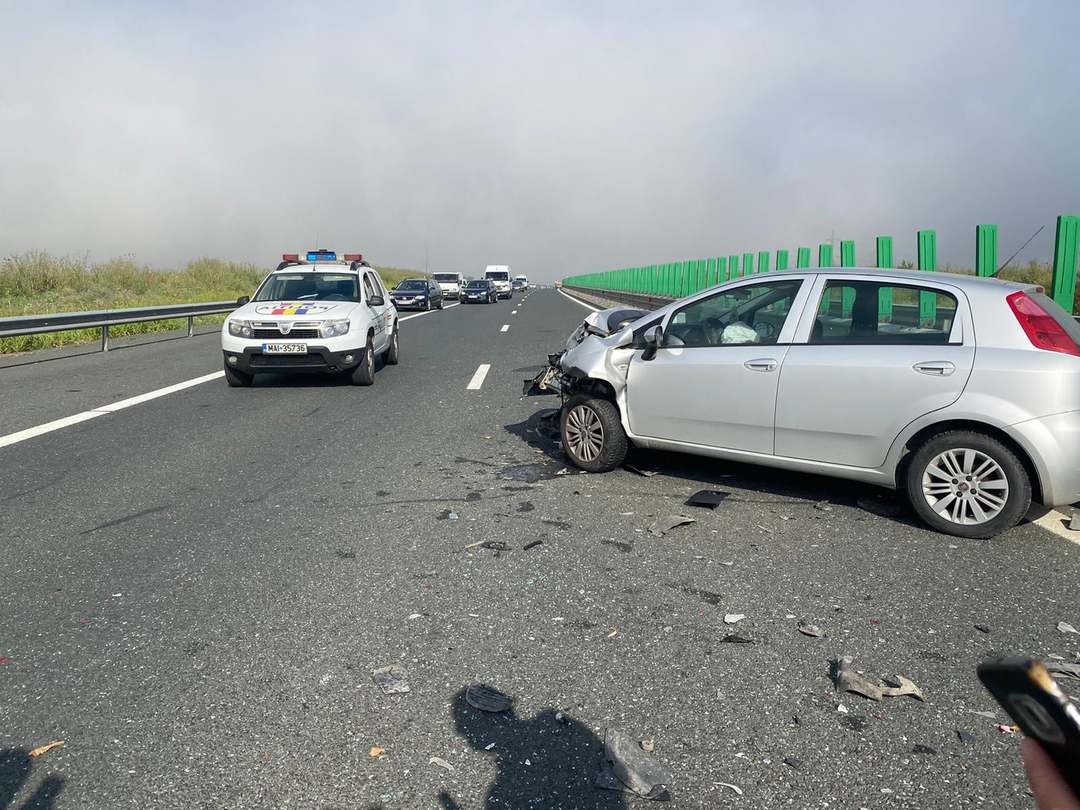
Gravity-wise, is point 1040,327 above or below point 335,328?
above

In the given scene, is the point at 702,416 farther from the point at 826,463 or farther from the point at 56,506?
the point at 56,506

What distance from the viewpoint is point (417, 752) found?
2.70 m

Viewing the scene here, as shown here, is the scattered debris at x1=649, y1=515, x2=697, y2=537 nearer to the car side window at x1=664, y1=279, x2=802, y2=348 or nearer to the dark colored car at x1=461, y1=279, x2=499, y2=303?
the car side window at x1=664, y1=279, x2=802, y2=348

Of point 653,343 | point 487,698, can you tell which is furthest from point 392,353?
point 487,698

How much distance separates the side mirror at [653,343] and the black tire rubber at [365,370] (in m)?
5.90

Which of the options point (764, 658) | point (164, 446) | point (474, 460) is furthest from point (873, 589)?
point (164, 446)

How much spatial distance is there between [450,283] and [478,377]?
44292mm

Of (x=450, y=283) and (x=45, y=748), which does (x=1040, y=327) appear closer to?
(x=45, y=748)

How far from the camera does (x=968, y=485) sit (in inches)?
191

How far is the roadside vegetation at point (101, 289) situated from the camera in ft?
69.5

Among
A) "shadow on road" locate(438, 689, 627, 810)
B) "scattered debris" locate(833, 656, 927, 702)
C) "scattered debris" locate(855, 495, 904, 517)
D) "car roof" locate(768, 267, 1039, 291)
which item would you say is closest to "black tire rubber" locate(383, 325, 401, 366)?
"car roof" locate(768, 267, 1039, 291)

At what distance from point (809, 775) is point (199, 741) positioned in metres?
2.02

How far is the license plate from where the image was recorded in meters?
10.6

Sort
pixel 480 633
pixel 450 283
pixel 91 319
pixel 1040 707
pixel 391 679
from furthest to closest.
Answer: pixel 450 283 < pixel 91 319 < pixel 480 633 < pixel 391 679 < pixel 1040 707
